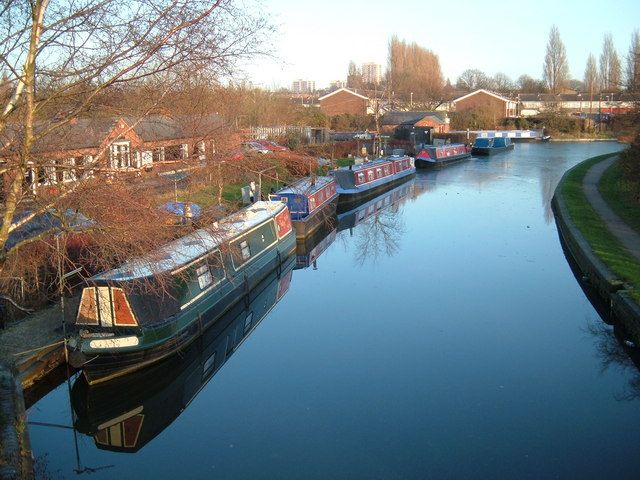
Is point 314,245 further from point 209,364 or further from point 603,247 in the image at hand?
point 209,364

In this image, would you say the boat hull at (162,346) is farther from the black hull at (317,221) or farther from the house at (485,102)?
the house at (485,102)

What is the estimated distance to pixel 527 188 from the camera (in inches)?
1068

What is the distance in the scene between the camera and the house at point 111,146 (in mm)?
4672

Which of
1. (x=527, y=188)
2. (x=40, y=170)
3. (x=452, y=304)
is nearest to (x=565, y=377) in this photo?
(x=452, y=304)

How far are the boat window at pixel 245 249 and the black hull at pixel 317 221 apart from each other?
4.74 metres

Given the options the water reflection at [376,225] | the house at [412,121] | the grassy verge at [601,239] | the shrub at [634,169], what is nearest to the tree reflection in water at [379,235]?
the water reflection at [376,225]

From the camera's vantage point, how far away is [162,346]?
866 cm

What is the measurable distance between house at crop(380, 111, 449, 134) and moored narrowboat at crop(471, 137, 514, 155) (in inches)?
253

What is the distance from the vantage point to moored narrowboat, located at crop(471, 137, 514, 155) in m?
44.2

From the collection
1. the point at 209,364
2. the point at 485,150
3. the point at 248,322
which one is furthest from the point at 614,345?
the point at 485,150

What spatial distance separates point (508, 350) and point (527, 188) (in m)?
19.0

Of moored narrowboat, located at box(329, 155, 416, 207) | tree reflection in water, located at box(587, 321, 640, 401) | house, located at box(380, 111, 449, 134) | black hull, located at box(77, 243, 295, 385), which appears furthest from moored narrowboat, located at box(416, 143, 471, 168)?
black hull, located at box(77, 243, 295, 385)

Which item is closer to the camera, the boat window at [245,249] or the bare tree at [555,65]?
the boat window at [245,249]

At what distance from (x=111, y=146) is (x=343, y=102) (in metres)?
59.2
